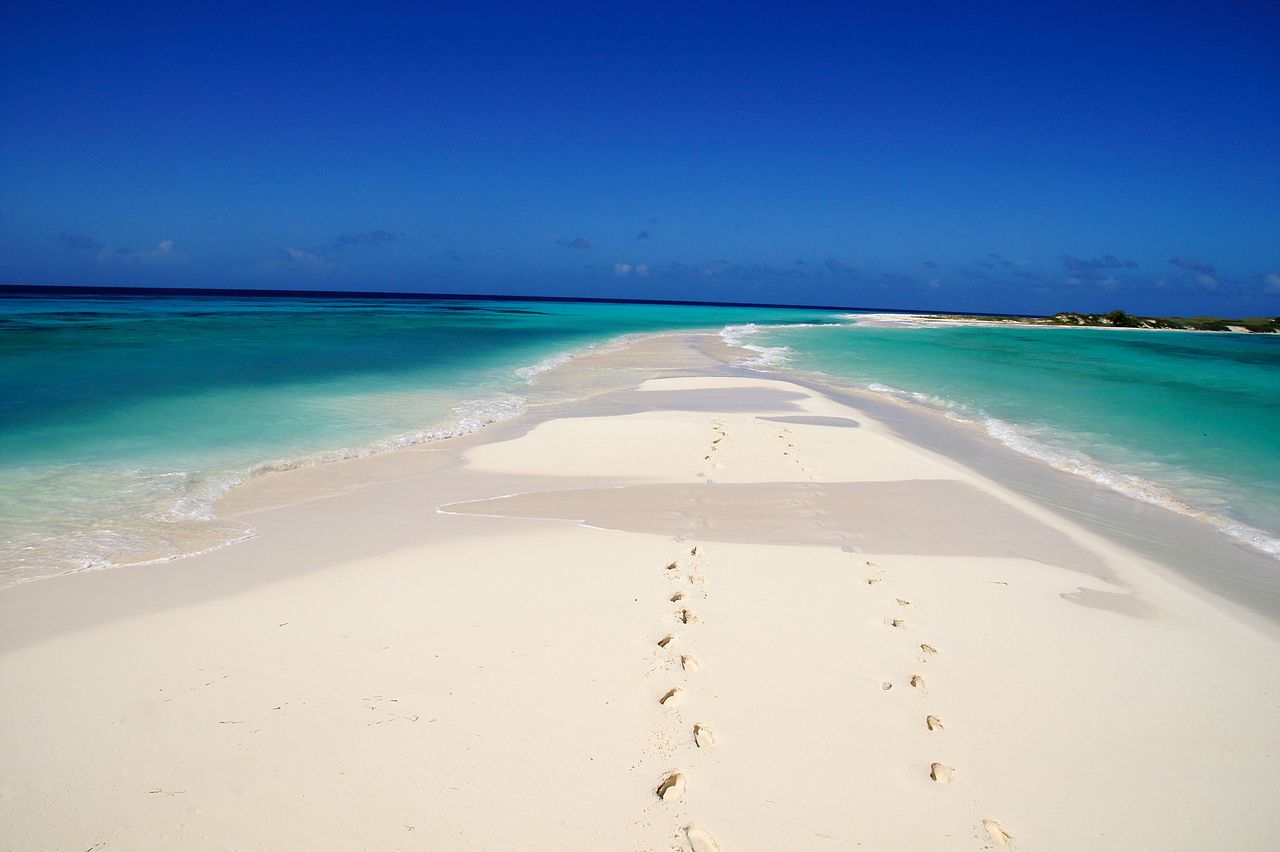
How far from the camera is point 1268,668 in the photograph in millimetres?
3764

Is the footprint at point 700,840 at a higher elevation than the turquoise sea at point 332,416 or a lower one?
lower

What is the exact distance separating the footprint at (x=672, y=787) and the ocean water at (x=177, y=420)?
14.7ft

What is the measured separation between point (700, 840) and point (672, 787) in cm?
25

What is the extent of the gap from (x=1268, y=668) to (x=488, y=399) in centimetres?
1190

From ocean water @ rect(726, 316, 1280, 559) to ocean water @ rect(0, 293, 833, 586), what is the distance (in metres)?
9.16

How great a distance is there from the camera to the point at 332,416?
1105cm

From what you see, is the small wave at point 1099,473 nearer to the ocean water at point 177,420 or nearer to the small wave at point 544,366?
the ocean water at point 177,420

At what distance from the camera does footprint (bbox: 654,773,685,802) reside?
253cm

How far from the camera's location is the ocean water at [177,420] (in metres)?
5.59

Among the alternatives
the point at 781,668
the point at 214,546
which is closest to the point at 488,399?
the point at 214,546

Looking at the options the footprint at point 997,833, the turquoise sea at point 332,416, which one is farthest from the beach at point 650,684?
the turquoise sea at point 332,416

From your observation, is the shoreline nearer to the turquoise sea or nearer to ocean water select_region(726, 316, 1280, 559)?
the turquoise sea

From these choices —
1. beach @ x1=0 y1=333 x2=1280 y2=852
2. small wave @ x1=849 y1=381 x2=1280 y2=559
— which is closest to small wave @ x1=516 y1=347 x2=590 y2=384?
small wave @ x1=849 y1=381 x2=1280 y2=559

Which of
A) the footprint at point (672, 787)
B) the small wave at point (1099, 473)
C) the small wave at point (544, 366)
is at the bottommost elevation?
the footprint at point (672, 787)
